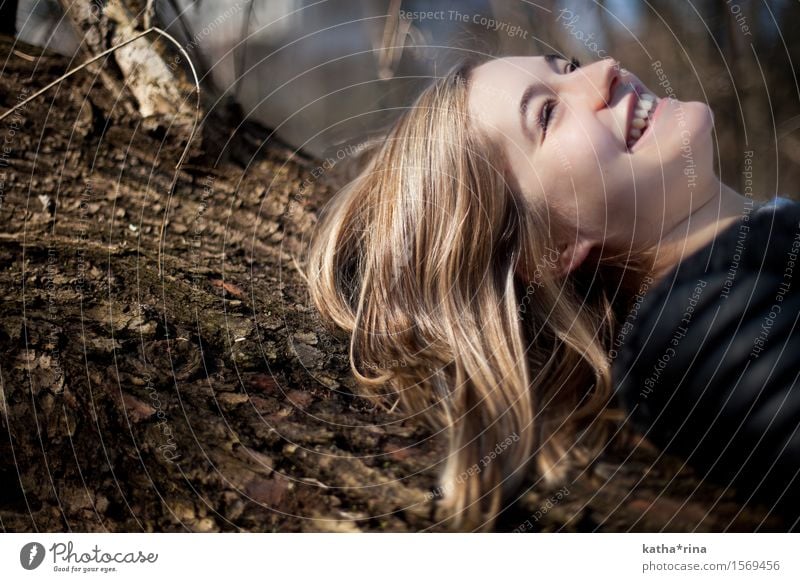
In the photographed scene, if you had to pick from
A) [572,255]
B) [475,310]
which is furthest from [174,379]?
[572,255]

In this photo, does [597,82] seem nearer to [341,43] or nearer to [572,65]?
[572,65]

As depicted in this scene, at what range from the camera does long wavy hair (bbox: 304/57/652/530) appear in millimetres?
742

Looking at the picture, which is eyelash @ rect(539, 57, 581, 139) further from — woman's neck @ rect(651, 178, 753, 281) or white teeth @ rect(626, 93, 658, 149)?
woman's neck @ rect(651, 178, 753, 281)

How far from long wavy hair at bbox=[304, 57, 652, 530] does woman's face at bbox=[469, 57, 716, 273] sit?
2cm

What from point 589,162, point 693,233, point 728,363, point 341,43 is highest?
point 341,43

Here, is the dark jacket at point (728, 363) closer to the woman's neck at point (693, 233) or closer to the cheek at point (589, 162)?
the woman's neck at point (693, 233)

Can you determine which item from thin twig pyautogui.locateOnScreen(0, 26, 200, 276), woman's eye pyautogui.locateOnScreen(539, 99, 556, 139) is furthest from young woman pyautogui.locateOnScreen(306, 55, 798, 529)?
thin twig pyautogui.locateOnScreen(0, 26, 200, 276)

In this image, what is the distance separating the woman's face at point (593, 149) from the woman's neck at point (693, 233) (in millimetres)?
10

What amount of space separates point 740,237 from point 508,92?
0.34 metres

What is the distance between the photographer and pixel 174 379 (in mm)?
737

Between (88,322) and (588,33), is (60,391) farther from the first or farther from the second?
(588,33)

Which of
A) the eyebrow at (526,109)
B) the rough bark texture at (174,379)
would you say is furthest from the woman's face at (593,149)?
the rough bark texture at (174,379)

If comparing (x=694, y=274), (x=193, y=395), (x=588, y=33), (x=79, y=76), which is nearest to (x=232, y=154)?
(x=79, y=76)

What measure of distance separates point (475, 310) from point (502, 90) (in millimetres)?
250
